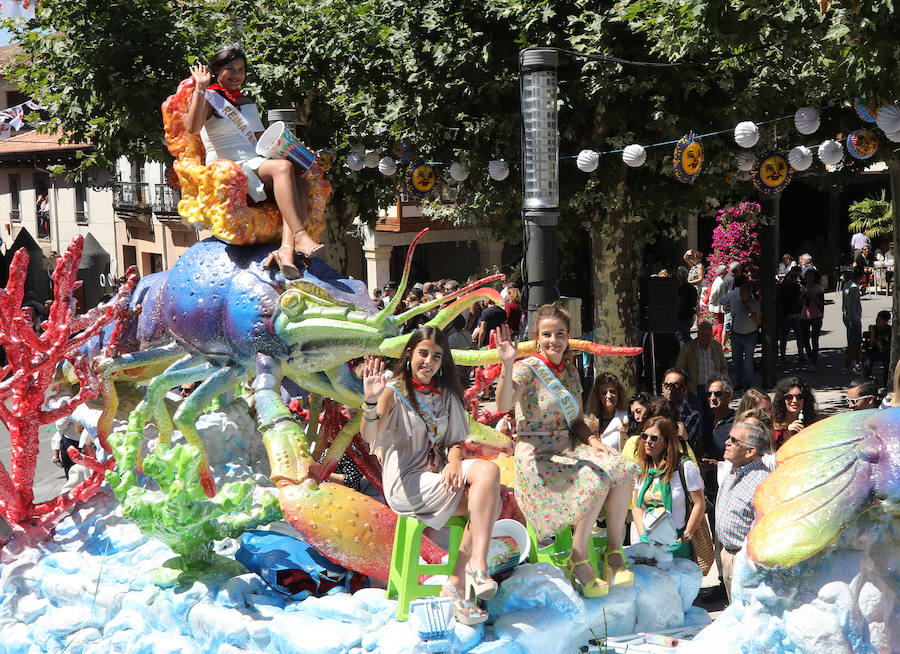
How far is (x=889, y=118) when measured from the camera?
8.46 metres

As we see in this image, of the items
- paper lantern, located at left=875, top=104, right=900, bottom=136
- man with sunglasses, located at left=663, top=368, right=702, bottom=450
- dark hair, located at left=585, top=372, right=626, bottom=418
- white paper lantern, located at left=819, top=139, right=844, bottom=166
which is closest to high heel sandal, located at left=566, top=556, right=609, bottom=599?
dark hair, located at left=585, top=372, right=626, bottom=418

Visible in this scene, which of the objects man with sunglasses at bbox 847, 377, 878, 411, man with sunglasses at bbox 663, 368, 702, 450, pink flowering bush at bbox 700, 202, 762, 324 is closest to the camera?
man with sunglasses at bbox 847, 377, 878, 411

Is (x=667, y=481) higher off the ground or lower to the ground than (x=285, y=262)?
lower

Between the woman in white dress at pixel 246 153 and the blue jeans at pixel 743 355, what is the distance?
7.91m

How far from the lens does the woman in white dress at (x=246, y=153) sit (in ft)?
20.9

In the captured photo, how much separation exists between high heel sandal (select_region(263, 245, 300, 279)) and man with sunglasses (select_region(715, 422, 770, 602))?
2.54 m

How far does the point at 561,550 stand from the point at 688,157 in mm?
5547

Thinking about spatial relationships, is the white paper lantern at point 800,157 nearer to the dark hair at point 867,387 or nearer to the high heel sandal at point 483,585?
the dark hair at point 867,387

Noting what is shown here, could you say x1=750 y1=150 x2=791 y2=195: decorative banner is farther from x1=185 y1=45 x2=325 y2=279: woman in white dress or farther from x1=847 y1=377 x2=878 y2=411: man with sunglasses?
x1=185 y1=45 x2=325 y2=279: woman in white dress

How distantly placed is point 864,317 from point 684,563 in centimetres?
1507

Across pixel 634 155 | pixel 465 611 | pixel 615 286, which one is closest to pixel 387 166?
pixel 615 286

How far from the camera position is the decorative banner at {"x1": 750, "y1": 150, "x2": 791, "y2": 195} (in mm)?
10297

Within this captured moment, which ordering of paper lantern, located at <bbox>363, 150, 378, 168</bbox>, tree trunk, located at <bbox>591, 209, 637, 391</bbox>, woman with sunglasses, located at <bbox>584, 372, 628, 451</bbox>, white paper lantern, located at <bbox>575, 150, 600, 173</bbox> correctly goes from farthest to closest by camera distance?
1. paper lantern, located at <bbox>363, 150, 378, 168</bbox>
2. tree trunk, located at <bbox>591, 209, 637, 391</bbox>
3. white paper lantern, located at <bbox>575, 150, 600, 173</bbox>
4. woman with sunglasses, located at <bbox>584, 372, 628, 451</bbox>

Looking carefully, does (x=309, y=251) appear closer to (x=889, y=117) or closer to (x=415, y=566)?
(x=415, y=566)
